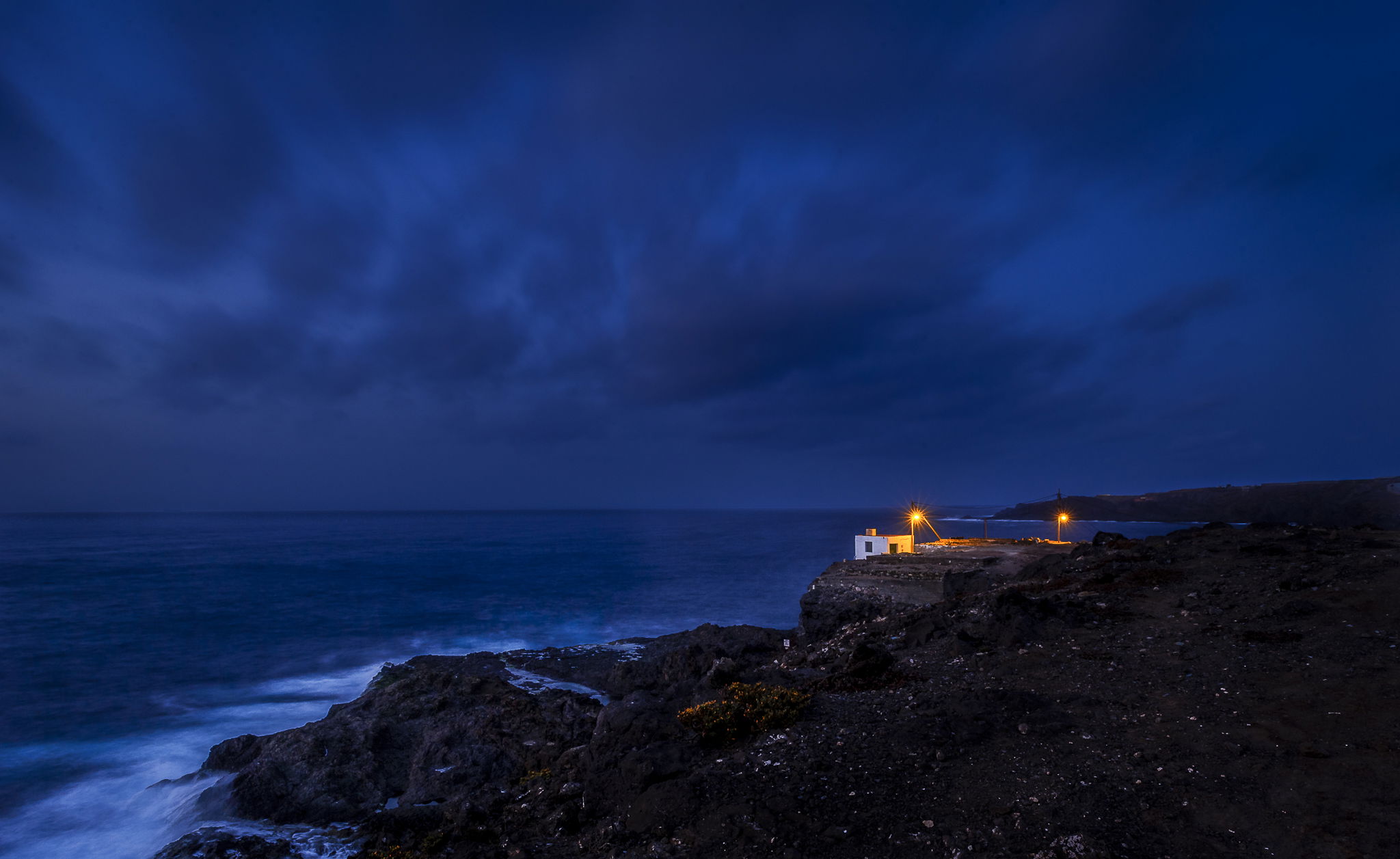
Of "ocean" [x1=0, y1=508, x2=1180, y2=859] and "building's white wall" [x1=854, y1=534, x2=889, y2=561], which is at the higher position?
"building's white wall" [x1=854, y1=534, x2=889, y2=561]

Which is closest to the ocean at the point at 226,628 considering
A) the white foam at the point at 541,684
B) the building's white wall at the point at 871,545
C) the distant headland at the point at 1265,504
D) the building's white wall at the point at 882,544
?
the white foam at the point at 541,684

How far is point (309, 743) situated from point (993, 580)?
1989 centimetres

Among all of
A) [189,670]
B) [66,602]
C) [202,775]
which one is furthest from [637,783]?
[66,602]

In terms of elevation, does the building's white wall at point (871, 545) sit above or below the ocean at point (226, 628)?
above

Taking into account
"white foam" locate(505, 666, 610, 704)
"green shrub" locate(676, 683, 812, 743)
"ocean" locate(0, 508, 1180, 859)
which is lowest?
"ocean" locate(0, 508, 1180, 859)

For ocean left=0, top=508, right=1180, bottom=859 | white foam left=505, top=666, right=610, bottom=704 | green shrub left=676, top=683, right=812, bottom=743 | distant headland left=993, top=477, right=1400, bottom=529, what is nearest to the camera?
green shrub left=676, top=683, right=812, bottom=743

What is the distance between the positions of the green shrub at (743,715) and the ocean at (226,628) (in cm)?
571

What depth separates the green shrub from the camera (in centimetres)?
920

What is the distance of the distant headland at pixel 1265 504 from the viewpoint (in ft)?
323

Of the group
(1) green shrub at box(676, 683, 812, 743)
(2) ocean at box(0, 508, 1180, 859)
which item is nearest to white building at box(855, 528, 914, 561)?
(2) ocean at box(0, 508, 1180, 859)

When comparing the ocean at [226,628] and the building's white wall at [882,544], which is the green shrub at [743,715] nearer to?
the ocean at [226,628]

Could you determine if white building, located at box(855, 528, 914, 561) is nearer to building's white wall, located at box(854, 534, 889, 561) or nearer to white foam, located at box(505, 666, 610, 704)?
building's white wall, located at box(854, 534, 889, 561)

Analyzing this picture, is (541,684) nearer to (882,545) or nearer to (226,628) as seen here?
(882,545)

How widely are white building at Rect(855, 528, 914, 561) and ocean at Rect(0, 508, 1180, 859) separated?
9253mm
